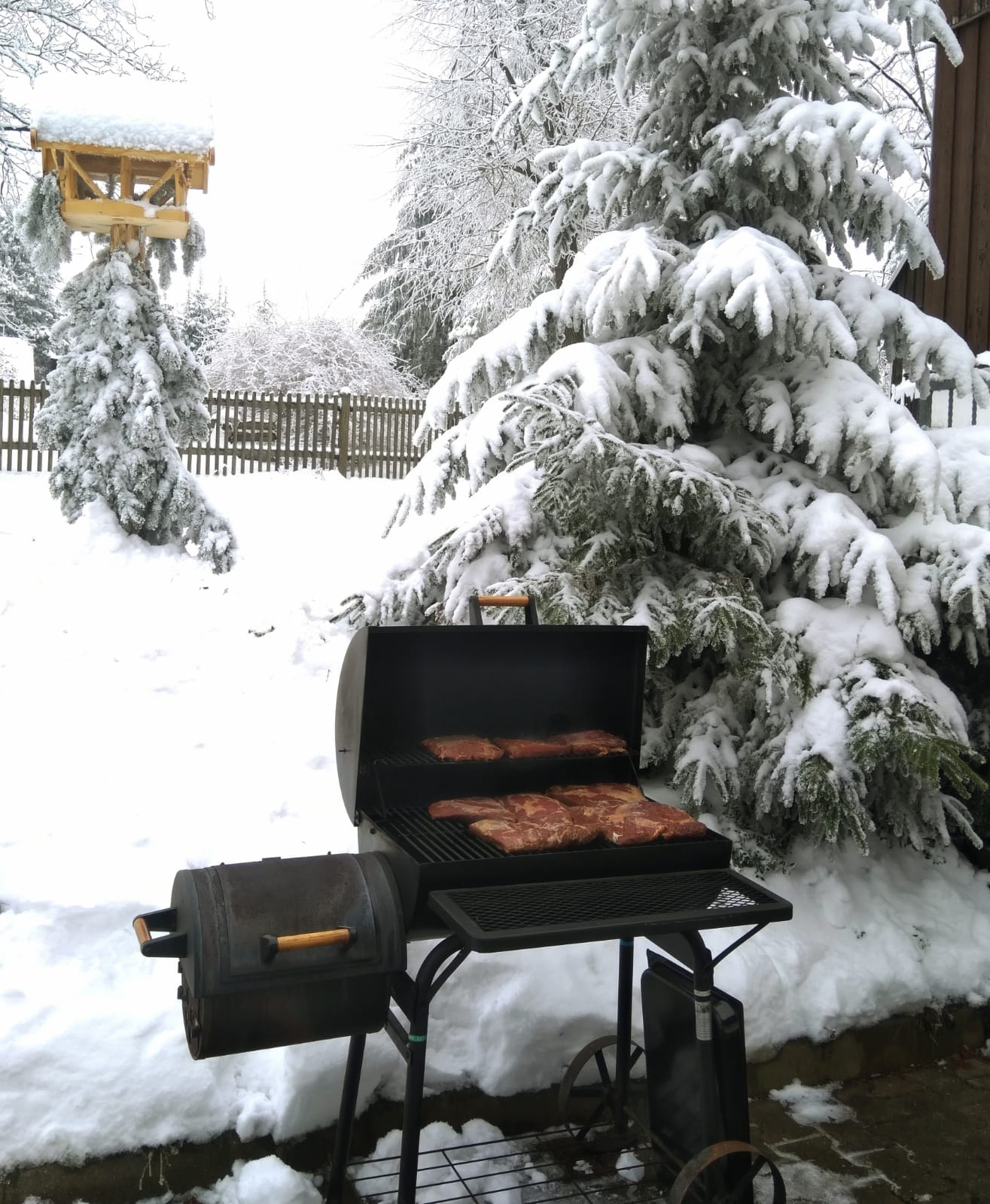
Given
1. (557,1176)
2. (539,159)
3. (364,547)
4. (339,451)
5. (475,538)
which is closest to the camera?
(557,1176)

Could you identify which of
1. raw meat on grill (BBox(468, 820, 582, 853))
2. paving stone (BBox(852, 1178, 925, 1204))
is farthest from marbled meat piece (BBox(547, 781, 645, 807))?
paving stone (BBox(852, 1178, 925, 1204))

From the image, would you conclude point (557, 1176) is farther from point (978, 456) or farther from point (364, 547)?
point (364, 547)

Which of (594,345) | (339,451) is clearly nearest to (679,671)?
(594,345)

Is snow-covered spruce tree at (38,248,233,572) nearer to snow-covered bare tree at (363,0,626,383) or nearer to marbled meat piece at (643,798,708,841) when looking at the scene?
snow-covered bare tree at (363,0,626,383)

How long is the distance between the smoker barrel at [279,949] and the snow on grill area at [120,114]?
7.02m

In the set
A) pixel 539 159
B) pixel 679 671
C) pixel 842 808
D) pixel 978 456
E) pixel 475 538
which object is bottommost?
pixel 842 808

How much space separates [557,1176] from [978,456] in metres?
3.36

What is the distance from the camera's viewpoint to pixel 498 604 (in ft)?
10.9

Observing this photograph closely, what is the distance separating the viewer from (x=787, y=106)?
4.32m

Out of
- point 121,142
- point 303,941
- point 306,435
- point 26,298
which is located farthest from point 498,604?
point 26,298

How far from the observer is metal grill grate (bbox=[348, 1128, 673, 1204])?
2982mm

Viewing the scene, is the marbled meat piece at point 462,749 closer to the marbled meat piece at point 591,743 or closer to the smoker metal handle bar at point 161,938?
the marbled meat piece at point 591,743

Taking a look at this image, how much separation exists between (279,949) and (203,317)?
31.2m

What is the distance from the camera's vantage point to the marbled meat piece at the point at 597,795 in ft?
10.2
